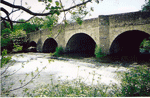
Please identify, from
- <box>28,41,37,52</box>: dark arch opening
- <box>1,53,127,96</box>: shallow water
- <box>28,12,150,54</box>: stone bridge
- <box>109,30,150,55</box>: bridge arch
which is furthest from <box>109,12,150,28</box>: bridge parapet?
<box>28,41,37,52</box>: dark arch opening

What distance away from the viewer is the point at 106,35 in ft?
36.5

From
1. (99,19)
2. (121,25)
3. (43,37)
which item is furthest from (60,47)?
(121,25)

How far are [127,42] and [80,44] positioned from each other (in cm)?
672

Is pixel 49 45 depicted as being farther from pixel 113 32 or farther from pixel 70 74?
pixel 70 74

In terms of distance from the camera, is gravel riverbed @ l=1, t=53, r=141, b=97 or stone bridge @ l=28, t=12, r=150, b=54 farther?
Result: stone bridge @ l=28, t=12, r=150, b=54

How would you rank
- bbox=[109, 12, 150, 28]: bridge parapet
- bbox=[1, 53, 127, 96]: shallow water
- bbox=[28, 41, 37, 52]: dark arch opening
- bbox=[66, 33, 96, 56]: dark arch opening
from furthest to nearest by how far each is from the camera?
bbox=[28, 41, 37, 52]: dark arch opening → bbox=[66, 33, 96, 56]: dark arch opening → bbox=[109, 12, 150, 28]: bridge parapet → bbox=[1, 53, 127, 96]: shallow water

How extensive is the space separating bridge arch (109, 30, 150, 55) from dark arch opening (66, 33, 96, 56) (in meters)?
4.13

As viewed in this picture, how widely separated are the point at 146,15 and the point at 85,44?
1060 cm

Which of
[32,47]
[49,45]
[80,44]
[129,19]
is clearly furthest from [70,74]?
[32,47]

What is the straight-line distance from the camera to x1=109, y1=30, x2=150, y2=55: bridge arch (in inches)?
455

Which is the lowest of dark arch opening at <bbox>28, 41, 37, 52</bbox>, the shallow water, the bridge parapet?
the shallow water

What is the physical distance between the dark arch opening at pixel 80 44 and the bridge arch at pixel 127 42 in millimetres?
4133

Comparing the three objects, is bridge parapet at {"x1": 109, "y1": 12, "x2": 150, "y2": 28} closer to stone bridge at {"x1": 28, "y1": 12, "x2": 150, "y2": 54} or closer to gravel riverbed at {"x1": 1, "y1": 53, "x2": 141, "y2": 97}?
stone bridge at {"x1": 28, "y1": 12, "x2": 150, "y2": 54}

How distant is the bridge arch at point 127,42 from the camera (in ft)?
37.9
